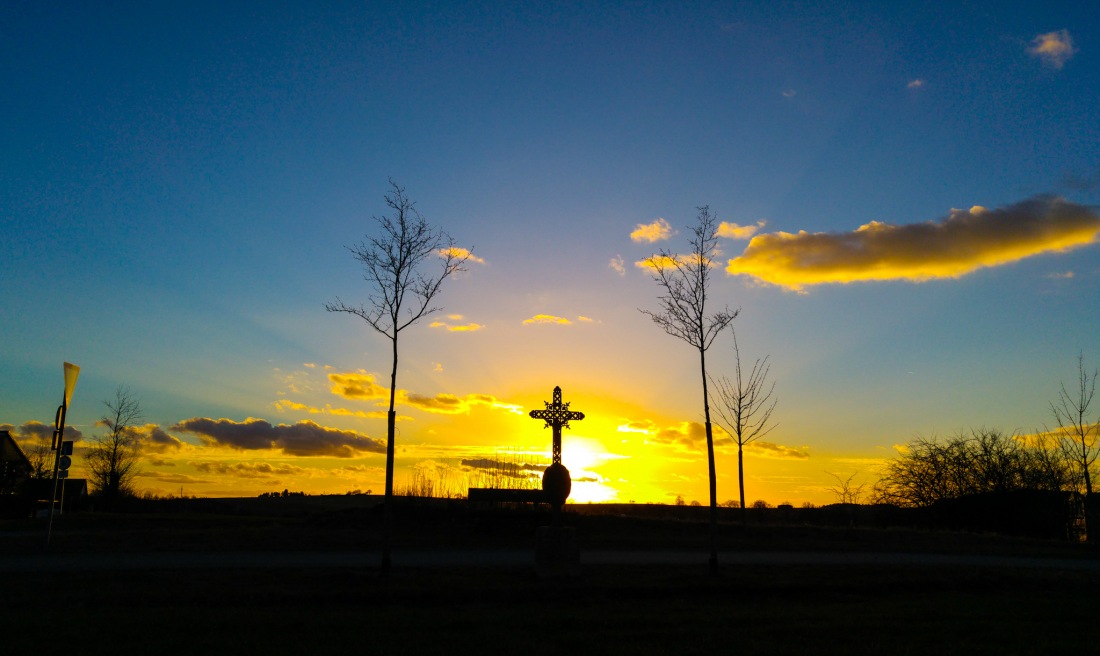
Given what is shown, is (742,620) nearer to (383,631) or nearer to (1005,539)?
(383,631)

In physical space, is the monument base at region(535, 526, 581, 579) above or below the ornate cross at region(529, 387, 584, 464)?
below

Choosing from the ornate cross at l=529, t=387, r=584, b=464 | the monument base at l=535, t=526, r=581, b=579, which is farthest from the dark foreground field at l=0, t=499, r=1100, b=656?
the ornate cross at l=529, t=387, r=584, b=464

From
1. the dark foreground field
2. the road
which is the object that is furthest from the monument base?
the road

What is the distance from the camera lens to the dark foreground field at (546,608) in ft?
31.2

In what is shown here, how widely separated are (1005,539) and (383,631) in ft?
88.2

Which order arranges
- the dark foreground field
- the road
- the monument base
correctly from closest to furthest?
1. the dark foreground field
2. the monument base
3. the road

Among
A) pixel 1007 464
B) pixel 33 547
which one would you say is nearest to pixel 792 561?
pixel 33 547

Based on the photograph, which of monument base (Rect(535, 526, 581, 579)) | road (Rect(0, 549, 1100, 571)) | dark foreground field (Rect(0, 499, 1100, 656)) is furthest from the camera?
road (Rect(0, 549, 1100, 571))

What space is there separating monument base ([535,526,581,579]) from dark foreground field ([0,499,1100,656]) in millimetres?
329

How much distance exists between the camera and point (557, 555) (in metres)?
14.9

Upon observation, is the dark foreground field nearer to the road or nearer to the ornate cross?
the road

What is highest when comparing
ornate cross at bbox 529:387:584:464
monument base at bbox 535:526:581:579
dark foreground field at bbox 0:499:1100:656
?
ornate cross at bbox 529:387:584:464

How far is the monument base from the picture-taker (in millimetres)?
14797

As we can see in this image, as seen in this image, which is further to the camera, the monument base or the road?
the road
